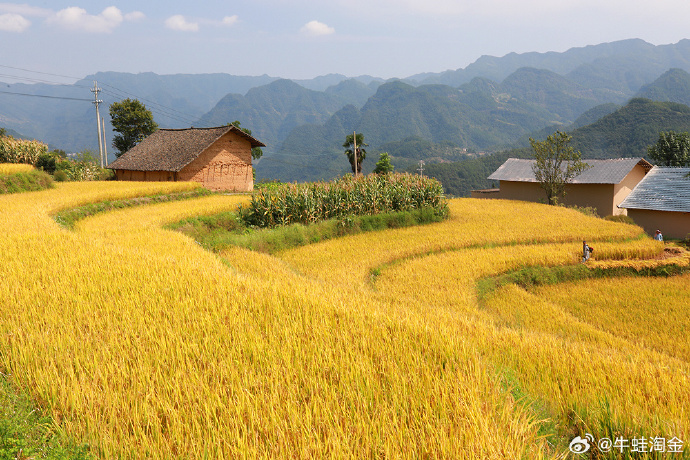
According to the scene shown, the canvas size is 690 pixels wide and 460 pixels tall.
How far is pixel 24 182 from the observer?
20.5 metres

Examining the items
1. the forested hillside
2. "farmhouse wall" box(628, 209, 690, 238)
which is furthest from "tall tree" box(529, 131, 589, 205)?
the forested hillside

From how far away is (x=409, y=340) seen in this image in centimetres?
393

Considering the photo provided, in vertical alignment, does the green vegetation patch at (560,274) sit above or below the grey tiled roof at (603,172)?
below

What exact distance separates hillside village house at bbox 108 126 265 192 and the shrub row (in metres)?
15.1

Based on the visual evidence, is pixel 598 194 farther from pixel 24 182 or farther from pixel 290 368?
pixel 24 182

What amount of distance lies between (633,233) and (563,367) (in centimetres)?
1424

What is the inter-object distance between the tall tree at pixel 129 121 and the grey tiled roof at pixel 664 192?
46703 mm

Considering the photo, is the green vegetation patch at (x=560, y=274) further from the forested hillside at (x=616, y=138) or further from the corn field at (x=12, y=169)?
the forested hillside at (x=616, y=138)

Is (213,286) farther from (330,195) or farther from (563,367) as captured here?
(330,195)

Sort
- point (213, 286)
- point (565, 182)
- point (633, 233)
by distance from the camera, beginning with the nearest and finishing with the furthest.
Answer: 1. point (213, 286)
2. point (633, 233)
3. point (565, 182)

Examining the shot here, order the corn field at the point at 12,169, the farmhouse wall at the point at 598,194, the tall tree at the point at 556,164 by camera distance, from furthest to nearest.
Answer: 1. the tall tree at the point at 556,164
2. the farmhouse wall at the point at 598,194
3. the corn field at the point at 12,169

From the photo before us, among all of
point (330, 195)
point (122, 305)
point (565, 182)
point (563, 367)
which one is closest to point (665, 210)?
point (565, 182)

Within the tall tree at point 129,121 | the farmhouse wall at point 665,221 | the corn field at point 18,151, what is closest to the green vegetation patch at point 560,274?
the farmhouse wall at point 665,221

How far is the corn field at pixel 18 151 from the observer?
26547 millimetres
